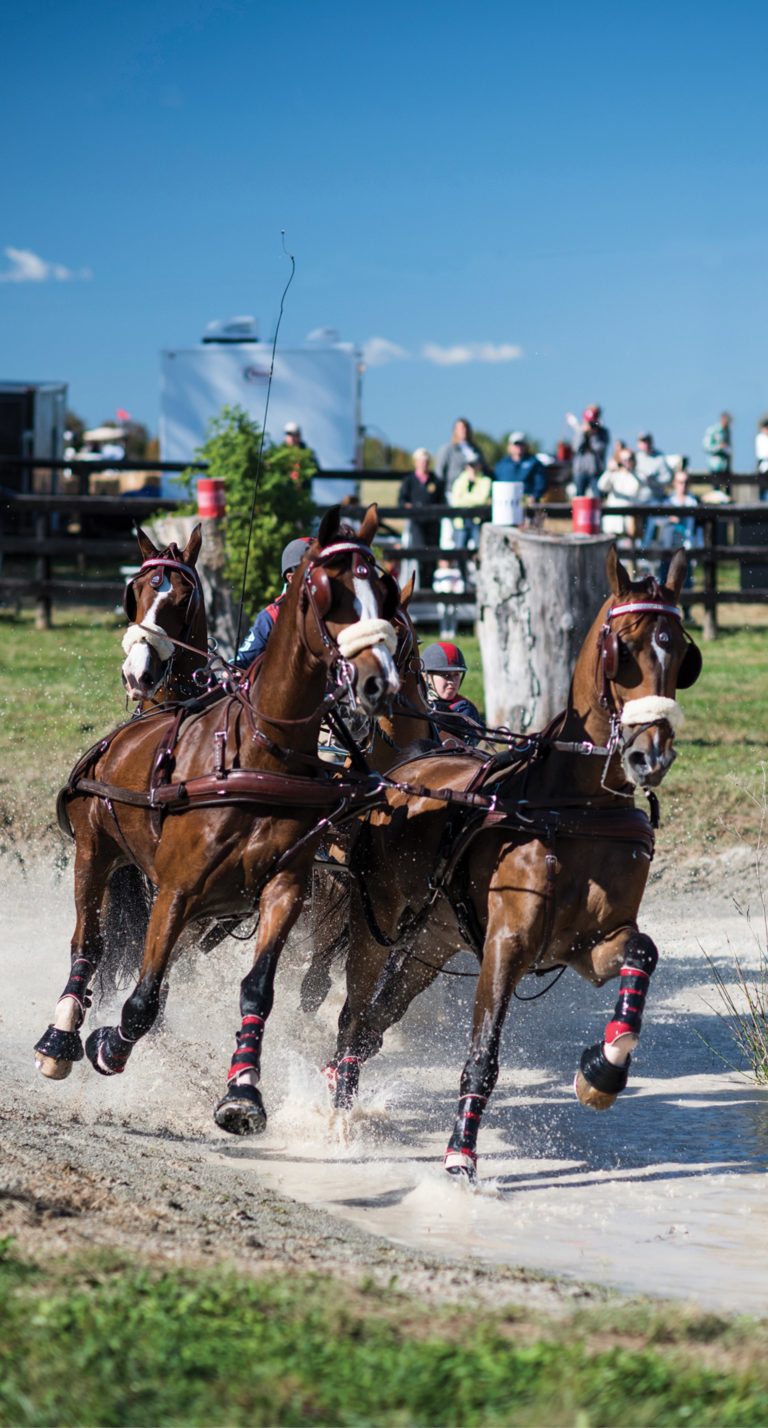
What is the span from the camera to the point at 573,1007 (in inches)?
358

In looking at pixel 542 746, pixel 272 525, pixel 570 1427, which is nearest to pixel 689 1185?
pixel 542 746

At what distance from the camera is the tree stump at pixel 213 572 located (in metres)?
13.1

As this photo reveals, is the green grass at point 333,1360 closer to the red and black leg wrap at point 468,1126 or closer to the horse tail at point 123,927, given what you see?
the red and black leg wrap at point 468,1126

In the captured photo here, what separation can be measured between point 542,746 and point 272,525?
26.5 feet

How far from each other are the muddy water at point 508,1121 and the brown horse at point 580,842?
0.39 m

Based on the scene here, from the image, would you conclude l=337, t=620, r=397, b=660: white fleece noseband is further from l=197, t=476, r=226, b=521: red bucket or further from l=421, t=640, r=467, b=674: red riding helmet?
l=197, t=476, r=226, b=521: red bucket

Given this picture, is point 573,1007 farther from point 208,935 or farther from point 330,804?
point 330,804

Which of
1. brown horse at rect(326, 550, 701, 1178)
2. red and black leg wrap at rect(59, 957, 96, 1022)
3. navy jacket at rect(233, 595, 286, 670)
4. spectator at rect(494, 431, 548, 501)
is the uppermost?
spectator at rect(494, 431, 548, 501)

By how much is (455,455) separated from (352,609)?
13595 mm

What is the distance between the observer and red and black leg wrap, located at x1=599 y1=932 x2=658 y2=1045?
223 inches

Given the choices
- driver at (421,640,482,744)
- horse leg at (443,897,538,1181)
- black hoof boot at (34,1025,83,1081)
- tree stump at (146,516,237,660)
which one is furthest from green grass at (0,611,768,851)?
black hoof boot at (34,1025,83,1081)

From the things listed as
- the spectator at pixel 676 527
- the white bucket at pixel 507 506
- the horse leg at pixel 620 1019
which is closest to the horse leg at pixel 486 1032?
the horse leg at pixel 620 1019

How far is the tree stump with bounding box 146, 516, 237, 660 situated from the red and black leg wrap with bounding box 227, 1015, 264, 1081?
7.32 m

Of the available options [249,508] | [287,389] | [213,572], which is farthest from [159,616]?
[287,389]
